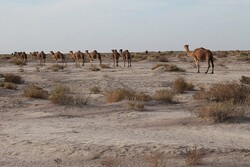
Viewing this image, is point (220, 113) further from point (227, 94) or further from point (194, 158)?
point (194, 158)

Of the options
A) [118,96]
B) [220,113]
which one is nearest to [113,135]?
[220,113]

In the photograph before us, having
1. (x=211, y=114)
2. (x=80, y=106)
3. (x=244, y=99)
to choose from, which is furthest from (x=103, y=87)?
(x=211, y=114)

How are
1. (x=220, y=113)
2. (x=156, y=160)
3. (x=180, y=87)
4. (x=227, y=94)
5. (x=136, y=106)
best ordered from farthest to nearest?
(x=180, y=87), (x=227, y=94), (x=136, y=106), (x=220, y=113), (x=156, y=160)

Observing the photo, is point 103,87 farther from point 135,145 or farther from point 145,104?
point 135,145

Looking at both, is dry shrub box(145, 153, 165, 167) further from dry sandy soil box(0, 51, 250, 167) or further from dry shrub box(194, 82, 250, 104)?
dry shrub box(194, 82, 250, 104)

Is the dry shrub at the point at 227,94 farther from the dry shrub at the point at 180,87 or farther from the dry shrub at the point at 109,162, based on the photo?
the dry shrub at the point at 109,162

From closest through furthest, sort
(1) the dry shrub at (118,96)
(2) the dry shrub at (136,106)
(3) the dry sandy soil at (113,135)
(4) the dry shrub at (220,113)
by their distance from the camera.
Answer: (3) the dry sandy soil at (113,135) → (4) the dry shrub at (220,113) → (2) the dry shrub at (136,106) → (1) the dry shrub at (118,96)

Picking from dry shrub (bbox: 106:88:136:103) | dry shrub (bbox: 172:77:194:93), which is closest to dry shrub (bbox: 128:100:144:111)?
dry shrub (bbox: 106:88:136:103)

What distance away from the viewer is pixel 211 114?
1320cm

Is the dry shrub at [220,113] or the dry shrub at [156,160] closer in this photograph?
the dry shrub at [156,160]

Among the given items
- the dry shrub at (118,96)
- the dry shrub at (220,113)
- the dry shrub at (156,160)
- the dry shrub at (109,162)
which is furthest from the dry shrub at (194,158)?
the dry shrub at (118,96)

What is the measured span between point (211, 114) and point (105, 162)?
16.7 ft

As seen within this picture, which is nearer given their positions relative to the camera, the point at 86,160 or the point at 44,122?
the point at 86,160

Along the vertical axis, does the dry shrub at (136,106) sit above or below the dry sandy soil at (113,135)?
above
